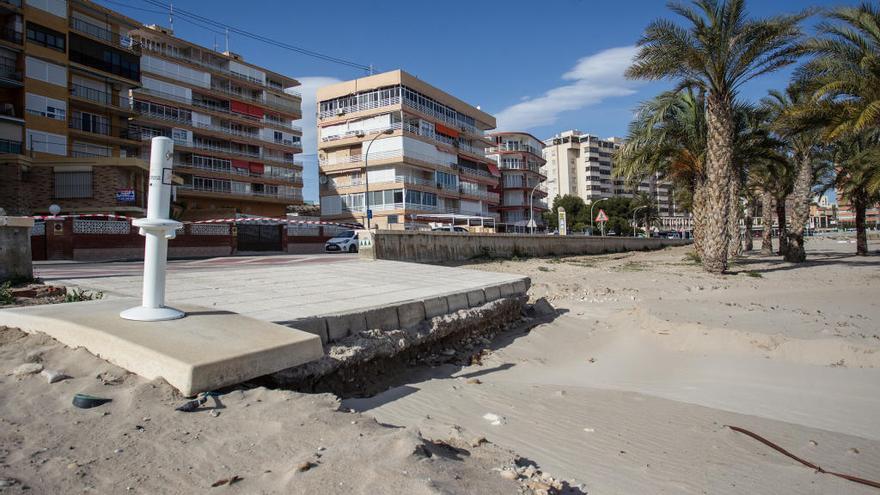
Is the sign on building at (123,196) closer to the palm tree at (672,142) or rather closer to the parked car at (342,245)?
the parked car at (342,245)

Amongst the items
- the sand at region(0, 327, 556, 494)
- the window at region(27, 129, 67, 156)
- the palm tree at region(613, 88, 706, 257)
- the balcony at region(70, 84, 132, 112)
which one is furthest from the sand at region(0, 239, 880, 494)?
the balcony at region(70, 84, 132, 112)

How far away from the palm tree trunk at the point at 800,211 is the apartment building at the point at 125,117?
1363 inches

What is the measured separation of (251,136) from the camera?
57.4m

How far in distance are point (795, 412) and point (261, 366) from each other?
480 cm

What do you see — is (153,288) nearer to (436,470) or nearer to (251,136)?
(436,470)

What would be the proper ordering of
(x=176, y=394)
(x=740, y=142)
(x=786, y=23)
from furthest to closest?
(x=740, y=142)
(x=786, y=23)
(x=176, y=394)

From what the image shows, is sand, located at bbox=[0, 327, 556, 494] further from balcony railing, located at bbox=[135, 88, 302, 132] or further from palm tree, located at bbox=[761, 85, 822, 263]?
balcony railing, located at bbox=[135, 88, 302, 132]

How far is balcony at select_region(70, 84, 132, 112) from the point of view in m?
38.2

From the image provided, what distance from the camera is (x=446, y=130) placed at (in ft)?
199

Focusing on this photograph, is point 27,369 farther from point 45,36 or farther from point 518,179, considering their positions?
point 518,179

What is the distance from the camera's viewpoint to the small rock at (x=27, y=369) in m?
3.32

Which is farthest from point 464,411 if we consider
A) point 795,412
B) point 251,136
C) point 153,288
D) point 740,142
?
point 251,136

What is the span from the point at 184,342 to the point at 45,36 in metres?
43.0

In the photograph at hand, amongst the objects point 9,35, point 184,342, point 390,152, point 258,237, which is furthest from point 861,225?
point 9,35
